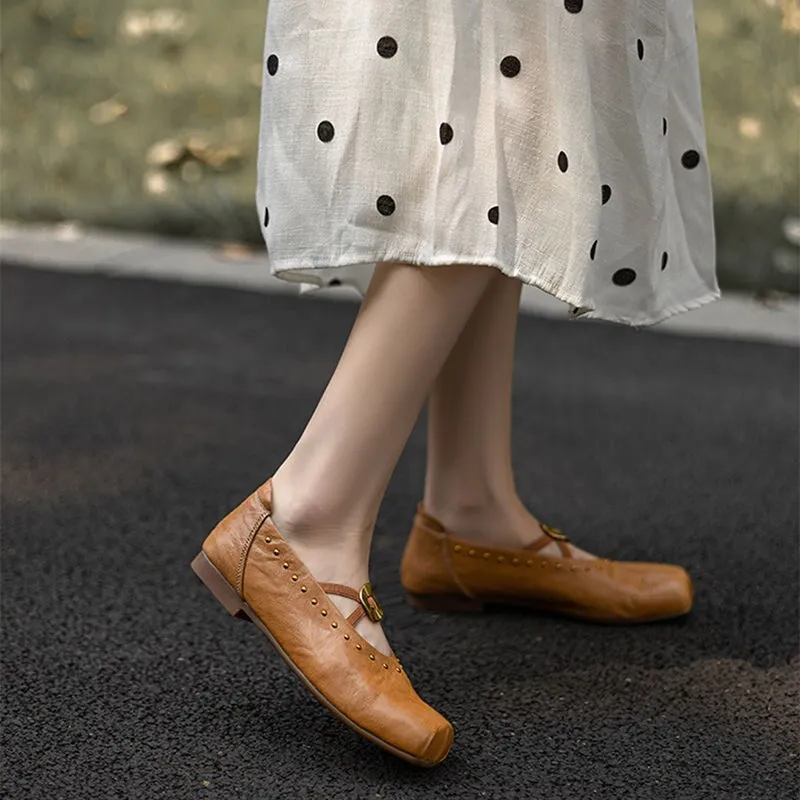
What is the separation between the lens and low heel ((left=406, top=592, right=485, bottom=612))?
153 centimetres

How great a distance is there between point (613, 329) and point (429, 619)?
1.61 m

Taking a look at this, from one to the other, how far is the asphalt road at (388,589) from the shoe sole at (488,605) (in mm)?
13

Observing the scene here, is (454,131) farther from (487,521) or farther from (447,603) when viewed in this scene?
(447,603)

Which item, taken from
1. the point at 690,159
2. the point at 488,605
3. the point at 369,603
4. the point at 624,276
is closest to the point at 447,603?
the point at 488,605

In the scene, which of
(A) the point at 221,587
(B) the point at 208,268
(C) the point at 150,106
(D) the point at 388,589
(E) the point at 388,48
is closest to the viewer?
(E) the point at 388,48

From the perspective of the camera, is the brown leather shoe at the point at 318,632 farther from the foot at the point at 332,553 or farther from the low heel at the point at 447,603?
the low heel at the point at 447,603

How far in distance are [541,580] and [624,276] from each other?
364 mm

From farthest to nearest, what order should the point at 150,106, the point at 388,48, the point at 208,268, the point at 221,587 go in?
the point at 150,106, the point at 208,268, the point at 221,587, the point at 388,48

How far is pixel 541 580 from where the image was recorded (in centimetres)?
149

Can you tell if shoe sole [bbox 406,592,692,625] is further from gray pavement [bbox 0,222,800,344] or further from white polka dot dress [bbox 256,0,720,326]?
gray pavement [bbox 0,222,800,344]

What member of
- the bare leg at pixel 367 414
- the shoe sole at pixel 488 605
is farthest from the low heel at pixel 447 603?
the bare leg at pixel 367 414

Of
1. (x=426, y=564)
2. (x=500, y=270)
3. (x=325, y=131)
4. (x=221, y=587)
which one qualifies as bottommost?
(x=426, y=564)

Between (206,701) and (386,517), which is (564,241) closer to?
(206,701)

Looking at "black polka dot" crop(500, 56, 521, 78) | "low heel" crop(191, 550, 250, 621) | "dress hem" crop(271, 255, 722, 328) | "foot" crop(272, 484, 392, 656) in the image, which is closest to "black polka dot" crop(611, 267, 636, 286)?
"dress hem" crop(271, 255, 722, 328)
